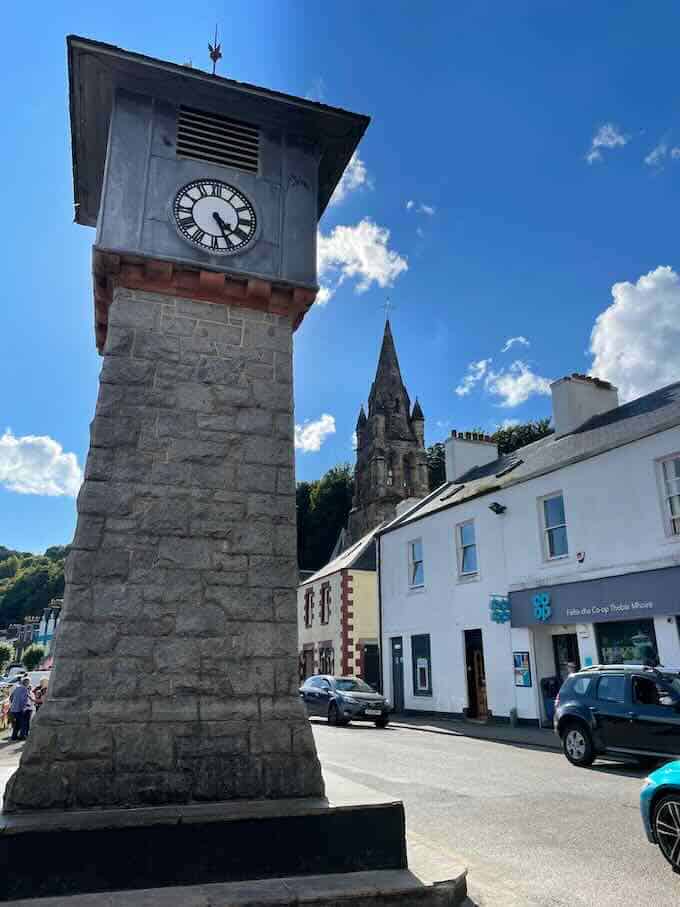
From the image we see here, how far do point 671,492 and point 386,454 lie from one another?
48412 millimetres

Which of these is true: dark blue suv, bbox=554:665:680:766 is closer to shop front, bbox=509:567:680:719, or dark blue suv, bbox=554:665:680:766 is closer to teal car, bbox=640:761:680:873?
shop front, bbox=509:567:680:719

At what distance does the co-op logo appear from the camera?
16516 mm

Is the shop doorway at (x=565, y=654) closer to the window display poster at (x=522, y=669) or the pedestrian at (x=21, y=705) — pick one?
the window display poster at (x=522, y=669)

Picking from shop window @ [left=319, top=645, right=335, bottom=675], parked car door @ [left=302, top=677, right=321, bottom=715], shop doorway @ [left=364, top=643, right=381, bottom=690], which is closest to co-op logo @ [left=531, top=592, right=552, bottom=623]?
parked car door @ [left=302, top=677, right=321, bottom=715]

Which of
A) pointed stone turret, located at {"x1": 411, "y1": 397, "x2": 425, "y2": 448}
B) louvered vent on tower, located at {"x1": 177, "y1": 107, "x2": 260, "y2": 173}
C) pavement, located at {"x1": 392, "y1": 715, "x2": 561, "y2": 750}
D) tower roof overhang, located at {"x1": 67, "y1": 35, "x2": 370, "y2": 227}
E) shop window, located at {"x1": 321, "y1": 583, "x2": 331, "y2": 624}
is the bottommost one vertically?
pavement, located at {"x1": 392, "y1": 715, "x2": 561, "y2": 750}

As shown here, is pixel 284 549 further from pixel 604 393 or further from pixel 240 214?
pixel 604 393

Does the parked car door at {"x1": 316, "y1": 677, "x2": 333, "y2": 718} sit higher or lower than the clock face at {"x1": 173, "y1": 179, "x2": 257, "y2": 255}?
lower

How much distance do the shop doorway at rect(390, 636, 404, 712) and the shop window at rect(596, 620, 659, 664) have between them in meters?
9.19

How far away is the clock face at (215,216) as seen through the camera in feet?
21.8

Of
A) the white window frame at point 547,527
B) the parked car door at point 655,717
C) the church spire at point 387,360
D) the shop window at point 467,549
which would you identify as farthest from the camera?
the church spire at point 387,360

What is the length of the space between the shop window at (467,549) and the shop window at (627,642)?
4.98 meters

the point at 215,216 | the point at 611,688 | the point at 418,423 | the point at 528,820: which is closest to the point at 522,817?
the point at 528,820

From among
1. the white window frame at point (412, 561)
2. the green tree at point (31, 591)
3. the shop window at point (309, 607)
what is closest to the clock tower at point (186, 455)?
the white window frame at point (412, 561)

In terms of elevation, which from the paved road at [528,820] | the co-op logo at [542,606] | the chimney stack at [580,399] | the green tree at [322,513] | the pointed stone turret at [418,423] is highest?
the pointed stone turret at [418,423]
